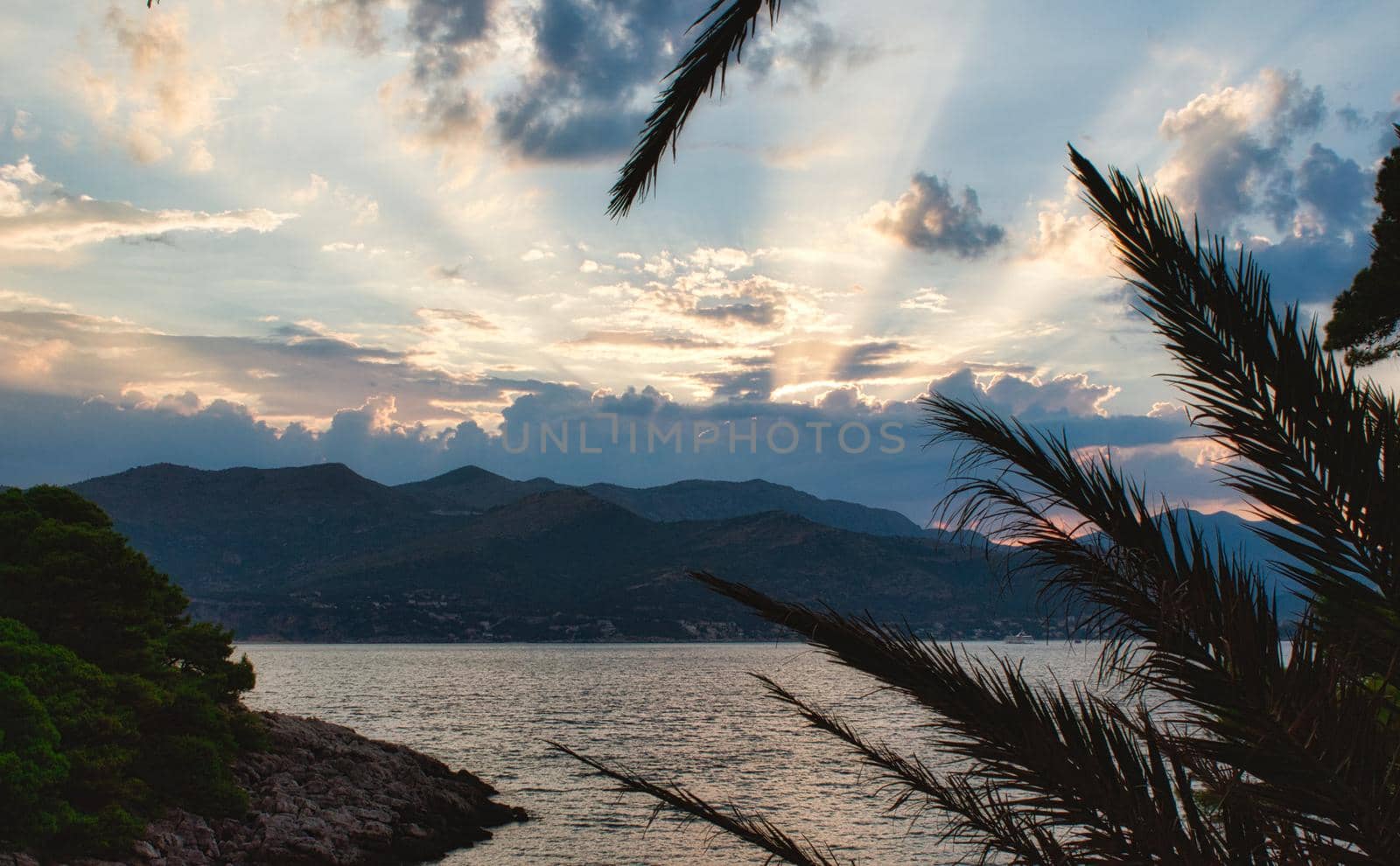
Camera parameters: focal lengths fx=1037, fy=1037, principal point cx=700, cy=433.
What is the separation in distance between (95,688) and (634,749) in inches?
2271

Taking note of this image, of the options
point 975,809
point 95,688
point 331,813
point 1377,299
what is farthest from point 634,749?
point 975,809

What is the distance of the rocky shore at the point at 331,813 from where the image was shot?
31.2m

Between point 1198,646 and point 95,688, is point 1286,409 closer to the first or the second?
point 1198,646

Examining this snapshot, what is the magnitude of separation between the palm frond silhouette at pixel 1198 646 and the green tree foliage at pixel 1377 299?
13.4 m

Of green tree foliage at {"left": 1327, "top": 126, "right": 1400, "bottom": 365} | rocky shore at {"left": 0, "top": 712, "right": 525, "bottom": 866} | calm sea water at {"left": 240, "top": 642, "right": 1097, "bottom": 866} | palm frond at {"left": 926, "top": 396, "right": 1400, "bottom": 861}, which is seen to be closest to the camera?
palm frond at {"left": 926, "top": 396, "right": 1400, "bottom": 861}

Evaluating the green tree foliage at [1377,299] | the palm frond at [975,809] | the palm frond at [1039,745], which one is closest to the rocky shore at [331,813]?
the palm frond at [975,809]

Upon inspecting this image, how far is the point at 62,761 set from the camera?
25.6 meters

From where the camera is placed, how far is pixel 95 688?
93.1ft

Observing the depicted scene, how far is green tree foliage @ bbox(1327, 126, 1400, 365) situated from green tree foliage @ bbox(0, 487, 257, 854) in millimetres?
29656

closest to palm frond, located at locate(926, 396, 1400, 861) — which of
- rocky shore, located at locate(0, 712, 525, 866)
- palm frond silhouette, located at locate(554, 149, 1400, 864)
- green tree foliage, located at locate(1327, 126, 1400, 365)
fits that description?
palm frond silhouette, located at locate(554, 149, 1400, 864)

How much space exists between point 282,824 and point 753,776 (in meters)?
37.3

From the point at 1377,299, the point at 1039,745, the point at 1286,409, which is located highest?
the point at 1377,299

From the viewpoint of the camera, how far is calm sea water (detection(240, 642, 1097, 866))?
45594 mm

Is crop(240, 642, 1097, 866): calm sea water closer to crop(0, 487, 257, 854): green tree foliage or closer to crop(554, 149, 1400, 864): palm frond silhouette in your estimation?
crop(554, 149, 1400, 864): palm frond silhouette
